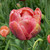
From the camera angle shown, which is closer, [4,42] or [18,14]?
[18,14]

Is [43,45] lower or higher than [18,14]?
lower

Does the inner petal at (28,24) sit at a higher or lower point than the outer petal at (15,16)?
lower

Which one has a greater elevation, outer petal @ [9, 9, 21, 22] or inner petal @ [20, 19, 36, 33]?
outer petal @ [9, 9, 21, 22]

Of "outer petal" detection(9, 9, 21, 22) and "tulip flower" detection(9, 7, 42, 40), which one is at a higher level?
"outer petal" detection(9, 9, 21, 22)

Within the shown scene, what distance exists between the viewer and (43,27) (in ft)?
4.44

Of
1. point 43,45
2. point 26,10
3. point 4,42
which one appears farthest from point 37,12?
point 4,42

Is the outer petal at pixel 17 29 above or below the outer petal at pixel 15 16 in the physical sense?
below

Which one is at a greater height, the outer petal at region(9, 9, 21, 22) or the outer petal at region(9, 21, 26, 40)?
the outer petal at region(9, 9, 21, 22)

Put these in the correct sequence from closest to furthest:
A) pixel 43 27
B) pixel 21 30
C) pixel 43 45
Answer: pixel 21 30, pixel 43 45, pixel 43 27

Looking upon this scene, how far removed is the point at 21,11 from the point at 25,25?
0.07 m

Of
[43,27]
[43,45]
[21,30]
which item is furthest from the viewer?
[43,27]

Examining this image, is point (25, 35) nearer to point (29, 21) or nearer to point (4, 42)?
point (29, 21)

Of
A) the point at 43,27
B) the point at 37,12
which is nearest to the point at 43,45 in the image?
the point at 43,27

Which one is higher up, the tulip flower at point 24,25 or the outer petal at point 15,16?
the outer petal at point 15,16
